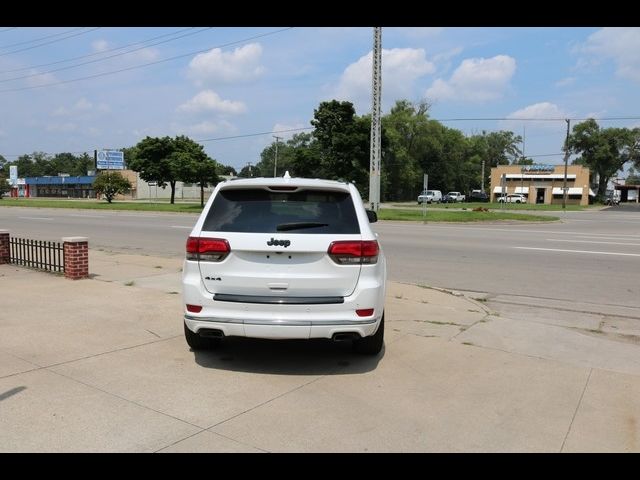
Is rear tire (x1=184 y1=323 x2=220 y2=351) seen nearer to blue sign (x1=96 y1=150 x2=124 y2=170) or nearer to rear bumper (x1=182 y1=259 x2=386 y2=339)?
rear bumper (x1=182 y1=259 x2=386 y2=339)

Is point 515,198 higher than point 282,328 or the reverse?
higher

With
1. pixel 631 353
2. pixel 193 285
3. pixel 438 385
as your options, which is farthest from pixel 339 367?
pixel 631 353

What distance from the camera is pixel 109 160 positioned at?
82750mm

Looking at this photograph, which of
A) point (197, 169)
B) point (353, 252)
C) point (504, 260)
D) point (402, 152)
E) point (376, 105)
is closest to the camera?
point (353, 252)

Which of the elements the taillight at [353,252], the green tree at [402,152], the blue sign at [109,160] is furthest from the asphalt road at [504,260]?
the blue sign at [109,160]

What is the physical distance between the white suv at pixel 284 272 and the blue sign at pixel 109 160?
82.5m

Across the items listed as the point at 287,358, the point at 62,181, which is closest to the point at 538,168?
the point at 62,181

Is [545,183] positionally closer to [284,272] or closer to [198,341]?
[198,341]

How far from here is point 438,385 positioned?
15.5ft

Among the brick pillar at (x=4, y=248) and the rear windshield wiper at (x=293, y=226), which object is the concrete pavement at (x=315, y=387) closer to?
the rear windshield wiper at (x=293, y=226)

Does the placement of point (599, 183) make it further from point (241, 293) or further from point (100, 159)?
point (241, 293)

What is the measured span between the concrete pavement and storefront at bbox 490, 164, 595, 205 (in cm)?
7731

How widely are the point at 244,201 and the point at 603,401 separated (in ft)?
11.4

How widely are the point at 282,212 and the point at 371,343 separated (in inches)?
62.5
